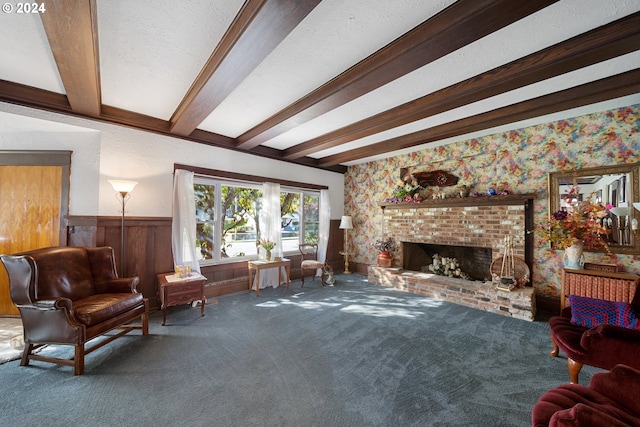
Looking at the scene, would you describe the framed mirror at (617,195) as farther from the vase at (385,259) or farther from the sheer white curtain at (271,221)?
the sheer white curtain at (271,221)

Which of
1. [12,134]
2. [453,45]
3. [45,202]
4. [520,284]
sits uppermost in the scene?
[453,45]

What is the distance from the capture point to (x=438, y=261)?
4816 mm

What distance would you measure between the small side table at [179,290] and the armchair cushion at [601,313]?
12.9ft

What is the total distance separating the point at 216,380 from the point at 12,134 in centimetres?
395

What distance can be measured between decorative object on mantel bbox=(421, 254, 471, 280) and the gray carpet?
1283mm

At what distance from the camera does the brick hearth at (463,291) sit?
3.28 meters

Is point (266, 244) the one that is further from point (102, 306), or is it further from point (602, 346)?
point (602, 346)

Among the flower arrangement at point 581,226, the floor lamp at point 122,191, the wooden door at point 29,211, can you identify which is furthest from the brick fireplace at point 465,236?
the wooden door at point 29,211

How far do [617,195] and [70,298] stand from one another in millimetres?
6219

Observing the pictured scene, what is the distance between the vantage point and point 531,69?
2.13m

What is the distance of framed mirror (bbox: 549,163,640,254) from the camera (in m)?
2.91

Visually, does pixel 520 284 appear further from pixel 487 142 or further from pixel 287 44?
pixel 287 44

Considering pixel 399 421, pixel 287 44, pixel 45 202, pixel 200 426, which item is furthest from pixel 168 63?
pixel 399 421

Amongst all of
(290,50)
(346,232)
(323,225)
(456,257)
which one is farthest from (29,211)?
(456,257)
